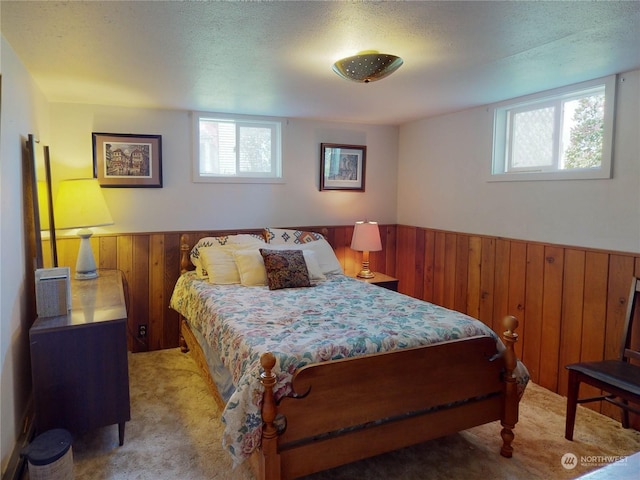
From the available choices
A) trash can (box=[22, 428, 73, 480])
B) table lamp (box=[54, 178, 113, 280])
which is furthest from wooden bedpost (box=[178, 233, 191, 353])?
trash can (box=[22, 428, 73, 480])

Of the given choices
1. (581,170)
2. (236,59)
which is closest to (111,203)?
(236,59)

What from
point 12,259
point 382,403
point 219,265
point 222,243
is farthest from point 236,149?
point 382,403

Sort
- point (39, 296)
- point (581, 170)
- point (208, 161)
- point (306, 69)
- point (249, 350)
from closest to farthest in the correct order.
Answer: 1. point (249, 350)
2. point (39, 296)
3. point (306, 69)
4. point (581, 170)
5. point (208, 161)

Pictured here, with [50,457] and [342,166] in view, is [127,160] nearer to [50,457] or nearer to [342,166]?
[342,166]

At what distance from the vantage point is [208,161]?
3988mm

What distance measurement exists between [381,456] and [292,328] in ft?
2.69

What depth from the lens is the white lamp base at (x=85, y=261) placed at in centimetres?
319

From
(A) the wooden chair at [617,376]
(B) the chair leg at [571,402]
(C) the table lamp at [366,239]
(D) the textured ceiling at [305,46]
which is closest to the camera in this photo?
(D) the textured ceiling at [305,46]

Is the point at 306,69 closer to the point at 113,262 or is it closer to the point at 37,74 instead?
the point at 37,74

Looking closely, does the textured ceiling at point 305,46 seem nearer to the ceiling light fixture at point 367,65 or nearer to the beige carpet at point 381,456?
the ceiling light fixture at point 367,65

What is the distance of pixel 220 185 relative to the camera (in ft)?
13.1

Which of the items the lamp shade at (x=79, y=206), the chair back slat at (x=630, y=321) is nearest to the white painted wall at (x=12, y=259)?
the lamp shade at (x=79, y=206)

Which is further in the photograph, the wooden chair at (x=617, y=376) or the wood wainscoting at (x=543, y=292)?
the wood wainscoting at (x=543, y=292)

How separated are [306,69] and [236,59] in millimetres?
418
